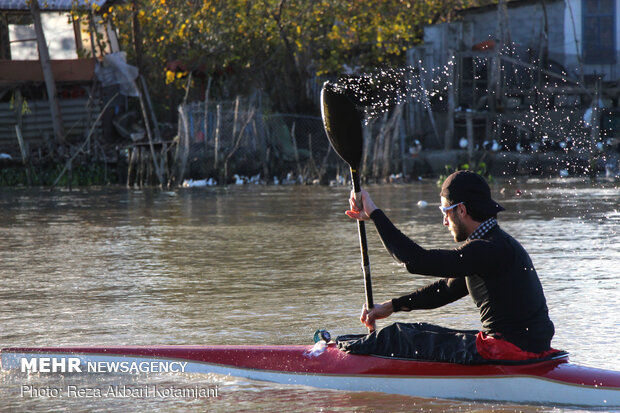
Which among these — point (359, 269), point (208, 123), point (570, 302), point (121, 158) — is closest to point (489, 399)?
point (570, 302)

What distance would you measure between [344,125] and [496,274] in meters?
1.62

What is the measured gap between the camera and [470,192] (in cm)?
462

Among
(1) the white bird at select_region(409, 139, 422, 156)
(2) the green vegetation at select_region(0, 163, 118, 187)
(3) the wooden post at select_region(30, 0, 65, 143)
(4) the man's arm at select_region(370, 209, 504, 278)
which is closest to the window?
(1) the white bird at select_region(409, 139, 422, 156)

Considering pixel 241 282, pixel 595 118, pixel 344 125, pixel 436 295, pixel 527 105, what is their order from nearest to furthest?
1. pixel 436 295
2. pixel 344 125
3. pixel 241 282
4. pixel 595 118
5. pixel 527 105

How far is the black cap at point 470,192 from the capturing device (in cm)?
462

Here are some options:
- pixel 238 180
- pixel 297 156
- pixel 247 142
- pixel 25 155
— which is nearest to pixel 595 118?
pixel 297 156

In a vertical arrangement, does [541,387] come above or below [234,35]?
below

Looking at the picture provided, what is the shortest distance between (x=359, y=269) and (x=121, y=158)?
57.0 ft

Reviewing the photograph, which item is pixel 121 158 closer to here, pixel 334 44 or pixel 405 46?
pixel 334 44

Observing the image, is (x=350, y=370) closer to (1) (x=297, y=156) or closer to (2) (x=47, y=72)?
(1) (x=297, y=156)

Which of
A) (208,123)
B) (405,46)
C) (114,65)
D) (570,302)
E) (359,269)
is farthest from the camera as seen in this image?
(405,46)

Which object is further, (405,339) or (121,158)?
(121,158)

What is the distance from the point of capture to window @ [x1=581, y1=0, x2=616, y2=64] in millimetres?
A: 24125

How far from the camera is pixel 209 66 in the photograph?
2789cm
